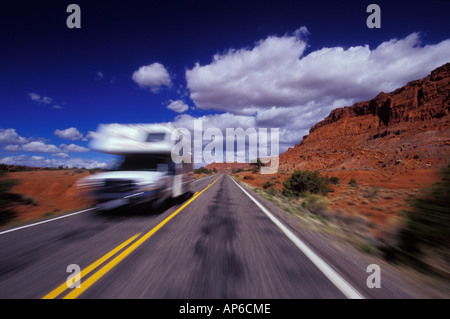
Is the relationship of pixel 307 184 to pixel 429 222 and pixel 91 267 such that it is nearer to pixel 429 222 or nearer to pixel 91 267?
pixel 429 222

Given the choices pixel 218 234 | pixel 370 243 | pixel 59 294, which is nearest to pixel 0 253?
pixel 59 294

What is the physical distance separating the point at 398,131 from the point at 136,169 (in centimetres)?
7042

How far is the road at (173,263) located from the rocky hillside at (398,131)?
127ft

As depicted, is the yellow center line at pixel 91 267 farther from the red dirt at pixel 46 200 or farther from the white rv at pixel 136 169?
the red dirt at pixel 46 200

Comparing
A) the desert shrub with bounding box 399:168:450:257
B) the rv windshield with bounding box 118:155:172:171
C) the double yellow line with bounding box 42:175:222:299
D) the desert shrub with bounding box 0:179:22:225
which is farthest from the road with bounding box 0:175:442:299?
the desert shrub with bounding box 0:179:22:225

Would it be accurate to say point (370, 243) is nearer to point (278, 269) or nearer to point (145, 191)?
point (278, 269)

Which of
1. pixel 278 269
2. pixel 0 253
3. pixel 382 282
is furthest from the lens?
pixel 0 253

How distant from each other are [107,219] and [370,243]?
6.55 m

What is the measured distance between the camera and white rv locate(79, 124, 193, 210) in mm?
5371

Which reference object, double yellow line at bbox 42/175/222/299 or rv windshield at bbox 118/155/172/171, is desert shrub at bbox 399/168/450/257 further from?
rv windshield at bbox 118/155/172/171

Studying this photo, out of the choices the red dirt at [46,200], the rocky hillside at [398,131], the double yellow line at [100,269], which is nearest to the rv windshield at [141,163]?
the red dirt at [46,200]
